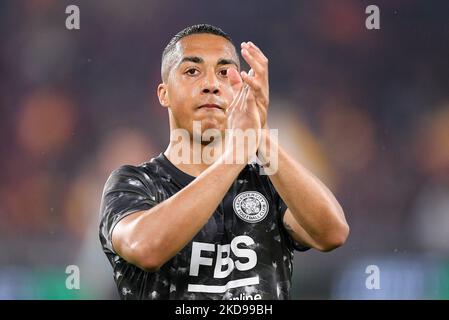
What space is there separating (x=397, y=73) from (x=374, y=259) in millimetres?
1420

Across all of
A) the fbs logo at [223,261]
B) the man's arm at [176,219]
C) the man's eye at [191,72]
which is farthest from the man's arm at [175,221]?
the man's eye at [191,72]

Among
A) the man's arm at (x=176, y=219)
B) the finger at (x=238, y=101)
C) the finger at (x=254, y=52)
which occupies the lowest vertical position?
the man's arm at (x=176, y=219)

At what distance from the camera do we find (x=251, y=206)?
2.64m

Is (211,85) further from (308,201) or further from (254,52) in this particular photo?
(308,201)

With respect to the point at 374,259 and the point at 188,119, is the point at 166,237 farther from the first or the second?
the point at 374,259

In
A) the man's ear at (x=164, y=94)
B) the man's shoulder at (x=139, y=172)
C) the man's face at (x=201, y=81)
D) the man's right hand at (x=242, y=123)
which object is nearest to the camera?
the man's right hand at (x=242, y=123)

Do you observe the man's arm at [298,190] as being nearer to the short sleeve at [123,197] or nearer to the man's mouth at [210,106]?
the man's mouth at [210,106]

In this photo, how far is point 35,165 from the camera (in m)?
4.83

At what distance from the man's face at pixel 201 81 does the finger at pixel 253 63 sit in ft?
1.11

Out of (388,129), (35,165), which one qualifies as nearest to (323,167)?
(388,129)

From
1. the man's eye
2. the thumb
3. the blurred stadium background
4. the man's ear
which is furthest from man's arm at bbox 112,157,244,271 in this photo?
the blurred stadium background

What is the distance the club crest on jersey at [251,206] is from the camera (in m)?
2.62

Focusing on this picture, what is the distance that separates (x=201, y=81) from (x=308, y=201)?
0.70 meters

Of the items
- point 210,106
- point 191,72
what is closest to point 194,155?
point 210,106
